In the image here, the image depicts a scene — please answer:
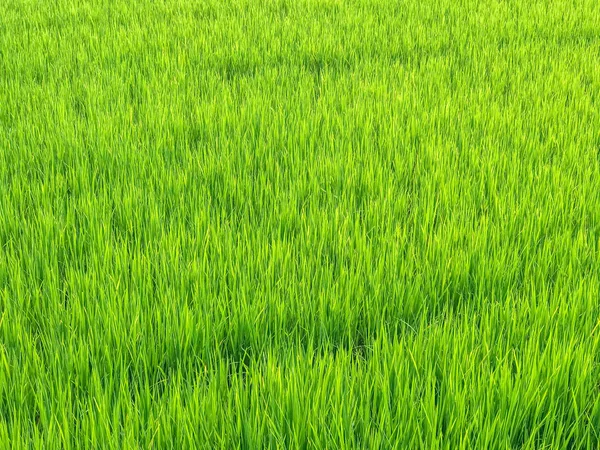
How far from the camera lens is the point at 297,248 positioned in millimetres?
1702

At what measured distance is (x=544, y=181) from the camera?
2092mm

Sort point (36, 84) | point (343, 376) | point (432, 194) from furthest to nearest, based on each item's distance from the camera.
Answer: point (36, 84)
point (432, 194)
point (343, 376)

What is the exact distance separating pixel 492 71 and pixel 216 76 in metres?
1.43

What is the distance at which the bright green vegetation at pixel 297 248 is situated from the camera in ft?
3.57

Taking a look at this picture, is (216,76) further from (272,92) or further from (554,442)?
(554,442)

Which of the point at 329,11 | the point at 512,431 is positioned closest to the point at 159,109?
the point at 512,431

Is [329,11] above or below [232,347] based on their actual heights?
above

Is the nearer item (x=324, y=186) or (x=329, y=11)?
(x=324, y=186)

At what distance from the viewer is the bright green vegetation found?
1.09 m


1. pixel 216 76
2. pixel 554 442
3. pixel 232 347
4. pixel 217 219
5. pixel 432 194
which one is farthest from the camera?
pixel 216 76

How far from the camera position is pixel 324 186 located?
6.90 feet

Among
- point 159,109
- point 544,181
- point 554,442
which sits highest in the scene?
point 159,109

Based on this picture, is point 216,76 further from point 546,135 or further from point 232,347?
point 232,347

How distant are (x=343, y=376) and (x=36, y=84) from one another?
2.48 meters
